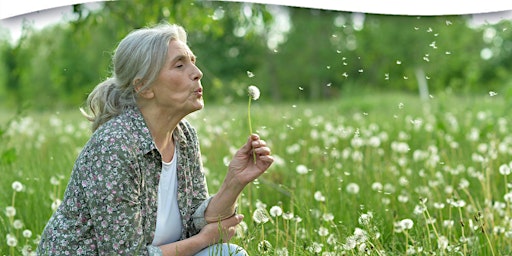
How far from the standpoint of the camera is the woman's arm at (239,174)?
106 inches

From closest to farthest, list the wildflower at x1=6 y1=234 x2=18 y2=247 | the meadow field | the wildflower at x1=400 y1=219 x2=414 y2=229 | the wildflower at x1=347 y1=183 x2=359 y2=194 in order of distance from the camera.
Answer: the wildflower at x1=400 y1=219 x2=414 y2=229 → the meadow field → the wildflower at x1=6 y1=234 x2=18 y2=247 → the wildflower at x1=347 y1=183 x2=359 y2=194

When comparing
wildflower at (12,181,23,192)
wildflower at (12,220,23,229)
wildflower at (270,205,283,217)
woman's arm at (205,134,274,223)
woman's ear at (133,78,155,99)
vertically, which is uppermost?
woman's ear at (133,78,155,99)

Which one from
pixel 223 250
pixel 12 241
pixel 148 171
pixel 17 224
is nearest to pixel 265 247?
pixel 223 250

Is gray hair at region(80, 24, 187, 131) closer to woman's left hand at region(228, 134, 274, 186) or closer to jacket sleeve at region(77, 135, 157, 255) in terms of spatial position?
jacket sleeve at region(77, 135, 157, 255)

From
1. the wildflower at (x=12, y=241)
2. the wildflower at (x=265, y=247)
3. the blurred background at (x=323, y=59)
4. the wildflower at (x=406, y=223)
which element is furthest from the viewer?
the blurred background at (x=323, y=59)

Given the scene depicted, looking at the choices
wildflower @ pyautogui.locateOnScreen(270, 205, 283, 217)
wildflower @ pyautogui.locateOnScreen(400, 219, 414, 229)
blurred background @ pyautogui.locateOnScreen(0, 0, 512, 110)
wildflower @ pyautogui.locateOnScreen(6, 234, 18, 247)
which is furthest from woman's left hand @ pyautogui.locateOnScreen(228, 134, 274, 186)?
blurred background @ pyautogui.locateOnScreen(0, 0, 512, 110)

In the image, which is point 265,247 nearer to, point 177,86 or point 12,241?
point 177,86

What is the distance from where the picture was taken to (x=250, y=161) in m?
2.75

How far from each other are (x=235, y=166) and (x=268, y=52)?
24449 mm

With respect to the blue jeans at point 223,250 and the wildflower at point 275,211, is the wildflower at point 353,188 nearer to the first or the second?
the wildflower at point 275,211

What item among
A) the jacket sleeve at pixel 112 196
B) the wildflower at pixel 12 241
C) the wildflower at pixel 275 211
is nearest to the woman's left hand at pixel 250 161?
the jacket sleeve at pixel 112 196

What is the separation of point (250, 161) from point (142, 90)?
0.44 meters

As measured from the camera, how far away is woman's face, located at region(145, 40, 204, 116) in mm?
2699

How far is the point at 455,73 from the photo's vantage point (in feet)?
94.1
